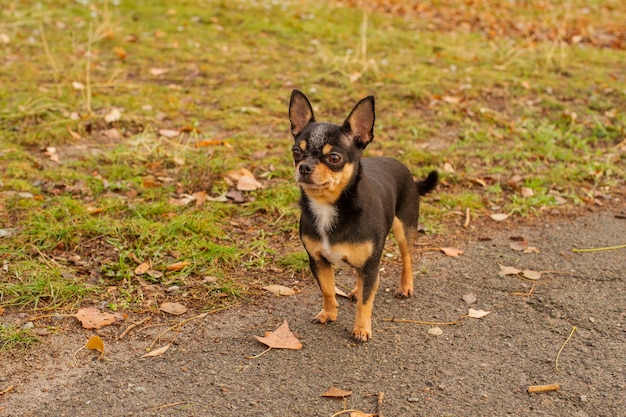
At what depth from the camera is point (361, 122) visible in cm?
377

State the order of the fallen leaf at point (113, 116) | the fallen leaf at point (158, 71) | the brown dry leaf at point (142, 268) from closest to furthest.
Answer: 1. the brown dry leaf at point (142, 268)
2. the fallen leaf at point (113, 116)
3. the fallen leaf at point (158, 71)

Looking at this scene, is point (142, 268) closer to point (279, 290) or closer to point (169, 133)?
point (279, 290)

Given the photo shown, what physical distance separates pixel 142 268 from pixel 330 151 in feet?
5.44

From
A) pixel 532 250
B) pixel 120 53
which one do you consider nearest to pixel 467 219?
pixel 532 250

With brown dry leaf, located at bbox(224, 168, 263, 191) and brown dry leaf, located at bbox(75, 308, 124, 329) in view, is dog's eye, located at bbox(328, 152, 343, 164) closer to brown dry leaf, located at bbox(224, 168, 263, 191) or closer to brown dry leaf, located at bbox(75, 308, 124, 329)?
brown dry leaf, located at bbox(75, 308, 124, 329)

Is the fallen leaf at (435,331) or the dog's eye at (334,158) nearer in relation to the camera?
the dog's eye at (334,158)

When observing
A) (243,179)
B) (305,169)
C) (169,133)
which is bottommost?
(243,179)

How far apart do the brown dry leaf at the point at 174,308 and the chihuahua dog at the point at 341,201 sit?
0.88 meters

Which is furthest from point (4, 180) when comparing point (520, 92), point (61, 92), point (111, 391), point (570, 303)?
point (520, 92)

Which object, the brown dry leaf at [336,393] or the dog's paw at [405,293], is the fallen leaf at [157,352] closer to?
the brown dry leaf at [336,393]

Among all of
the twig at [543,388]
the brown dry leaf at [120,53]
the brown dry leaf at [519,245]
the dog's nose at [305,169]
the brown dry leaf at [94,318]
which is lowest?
the brown dry leaf at [519,245]

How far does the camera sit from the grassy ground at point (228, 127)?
4.64 m

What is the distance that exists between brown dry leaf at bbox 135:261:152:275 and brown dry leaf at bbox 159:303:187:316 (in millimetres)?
400

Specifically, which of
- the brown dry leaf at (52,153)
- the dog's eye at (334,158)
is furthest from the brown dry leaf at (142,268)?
the brown dry leaf at (52,153)
